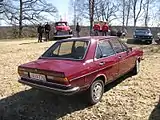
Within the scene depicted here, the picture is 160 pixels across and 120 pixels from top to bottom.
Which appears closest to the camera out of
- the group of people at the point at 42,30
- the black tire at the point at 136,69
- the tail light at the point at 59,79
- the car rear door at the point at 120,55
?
the tail light at the point at 59,79

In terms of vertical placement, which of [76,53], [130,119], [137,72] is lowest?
[130,119]

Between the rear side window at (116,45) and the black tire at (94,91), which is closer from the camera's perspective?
the black tire at (94,91)

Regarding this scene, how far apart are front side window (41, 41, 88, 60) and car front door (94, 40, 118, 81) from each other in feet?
1.20

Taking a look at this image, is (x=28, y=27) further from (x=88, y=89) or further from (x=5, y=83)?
(x=88, y=89)

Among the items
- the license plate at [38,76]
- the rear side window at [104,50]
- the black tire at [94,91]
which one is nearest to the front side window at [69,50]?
the rear side window at [104,50]

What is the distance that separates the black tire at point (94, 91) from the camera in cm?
554

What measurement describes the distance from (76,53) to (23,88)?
2.17 metres

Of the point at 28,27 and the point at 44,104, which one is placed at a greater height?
the point at 28,27

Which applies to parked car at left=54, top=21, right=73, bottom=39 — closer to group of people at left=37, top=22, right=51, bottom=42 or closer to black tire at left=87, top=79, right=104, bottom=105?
group of people at left=37, top=22, right=51, bottom=42

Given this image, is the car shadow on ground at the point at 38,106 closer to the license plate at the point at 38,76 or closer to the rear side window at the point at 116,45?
the license plate at the point at 38,76

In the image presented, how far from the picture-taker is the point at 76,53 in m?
5.93

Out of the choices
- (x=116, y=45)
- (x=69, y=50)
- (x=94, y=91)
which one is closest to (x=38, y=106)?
(x=94, y=91)

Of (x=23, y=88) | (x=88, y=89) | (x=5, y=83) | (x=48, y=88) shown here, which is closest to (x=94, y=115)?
(x=88, y=89)

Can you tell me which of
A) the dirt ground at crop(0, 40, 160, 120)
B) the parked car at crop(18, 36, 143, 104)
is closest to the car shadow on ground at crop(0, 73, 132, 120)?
the dirt ground at crop(0, 40, 160, 120)
